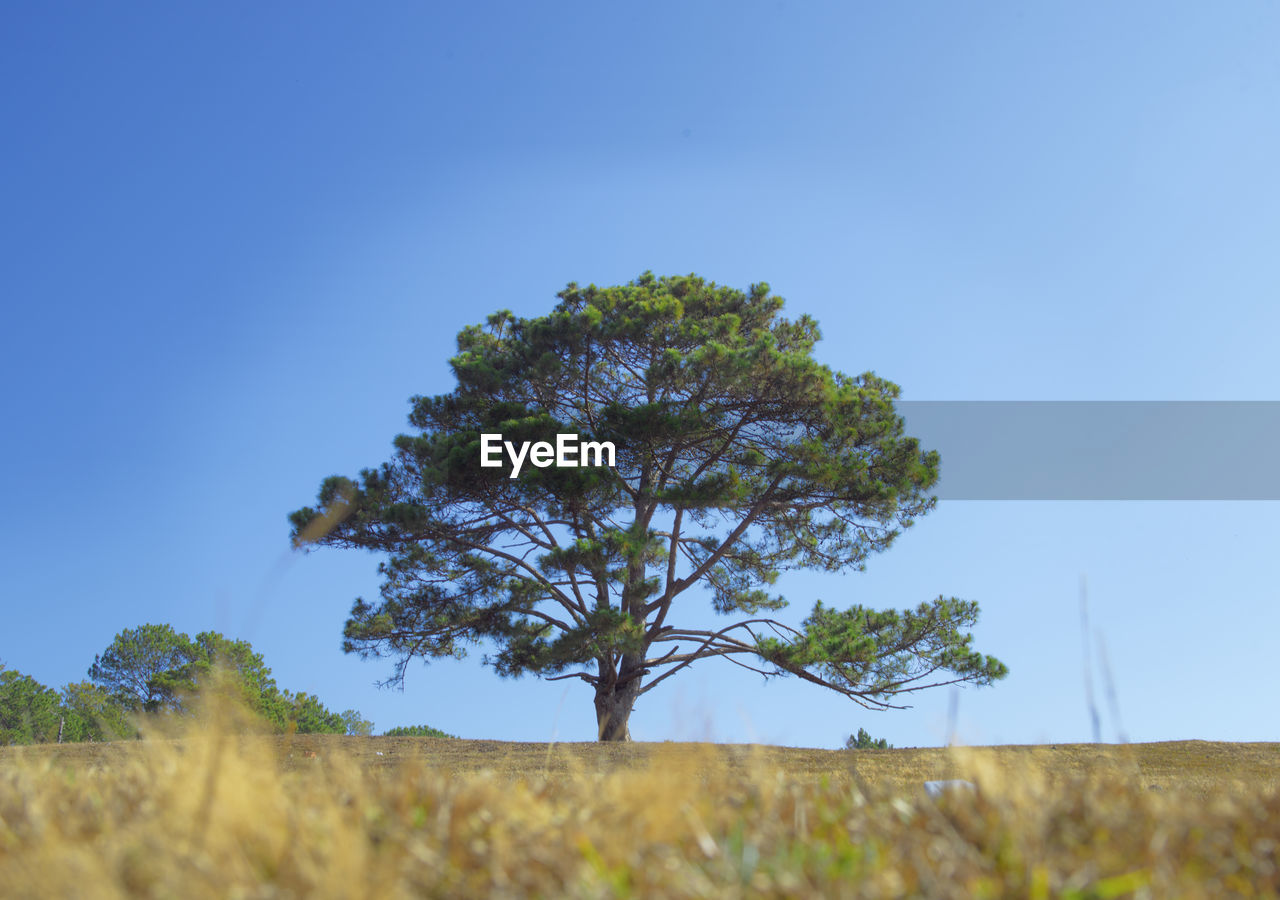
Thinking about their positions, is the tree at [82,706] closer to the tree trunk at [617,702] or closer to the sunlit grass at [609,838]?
the tree trunk at [617,702]

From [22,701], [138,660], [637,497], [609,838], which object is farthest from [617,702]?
[22,701]

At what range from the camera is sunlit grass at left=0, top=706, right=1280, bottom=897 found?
148 cm

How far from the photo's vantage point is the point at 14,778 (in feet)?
9.13

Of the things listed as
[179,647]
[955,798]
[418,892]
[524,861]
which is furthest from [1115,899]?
[179,647]

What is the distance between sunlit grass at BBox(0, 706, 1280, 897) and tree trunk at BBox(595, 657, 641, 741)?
1190 centimetres

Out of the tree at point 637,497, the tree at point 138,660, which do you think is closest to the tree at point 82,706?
the tree at point 138,660

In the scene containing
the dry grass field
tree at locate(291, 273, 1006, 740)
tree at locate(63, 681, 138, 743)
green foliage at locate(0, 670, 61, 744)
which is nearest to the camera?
the dry grass field

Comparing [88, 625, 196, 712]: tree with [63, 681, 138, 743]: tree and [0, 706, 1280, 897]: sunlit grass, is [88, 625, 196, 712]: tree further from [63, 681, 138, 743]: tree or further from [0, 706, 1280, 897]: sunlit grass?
[0, 706, 1280, 897]: sunlit grass

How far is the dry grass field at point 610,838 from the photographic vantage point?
148 centimetres

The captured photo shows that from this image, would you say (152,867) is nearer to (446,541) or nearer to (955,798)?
(955,798)

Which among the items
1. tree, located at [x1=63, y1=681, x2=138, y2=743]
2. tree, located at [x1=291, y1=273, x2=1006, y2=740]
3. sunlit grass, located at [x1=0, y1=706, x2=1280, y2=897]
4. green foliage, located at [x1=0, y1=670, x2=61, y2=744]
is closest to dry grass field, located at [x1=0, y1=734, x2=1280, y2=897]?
sunlit grass, located at [x1=0, y1=706, x2=1280, y2=897]

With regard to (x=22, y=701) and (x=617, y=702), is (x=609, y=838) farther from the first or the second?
Result: (x=22, y=701)

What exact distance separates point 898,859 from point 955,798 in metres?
0.61

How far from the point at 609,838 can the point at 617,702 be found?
42.4 ft
